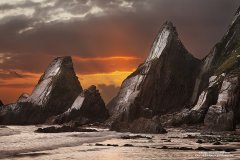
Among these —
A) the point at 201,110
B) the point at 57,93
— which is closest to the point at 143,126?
the point at 201,110

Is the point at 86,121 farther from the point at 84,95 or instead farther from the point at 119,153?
the point at 119,153

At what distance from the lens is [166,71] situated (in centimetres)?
18638

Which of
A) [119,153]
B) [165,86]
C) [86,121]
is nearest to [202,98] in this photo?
[86,121]

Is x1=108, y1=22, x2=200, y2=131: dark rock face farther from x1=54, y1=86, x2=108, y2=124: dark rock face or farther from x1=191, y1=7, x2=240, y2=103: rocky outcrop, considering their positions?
x1=54, y1=86, x2=108, y2=124: dark rock face

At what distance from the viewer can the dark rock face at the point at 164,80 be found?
180 metres

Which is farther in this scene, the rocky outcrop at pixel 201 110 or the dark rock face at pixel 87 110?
the dark rock face at pixel 87 110

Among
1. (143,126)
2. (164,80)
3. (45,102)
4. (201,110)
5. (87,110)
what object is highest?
(164,80)

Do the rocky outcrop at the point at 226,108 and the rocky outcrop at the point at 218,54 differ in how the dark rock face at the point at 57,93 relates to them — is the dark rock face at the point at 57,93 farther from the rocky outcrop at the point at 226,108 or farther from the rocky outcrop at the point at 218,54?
the rocky outcrop at the point at 226,108

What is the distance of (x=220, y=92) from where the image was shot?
114 metres

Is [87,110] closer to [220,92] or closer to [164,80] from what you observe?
[164,80]

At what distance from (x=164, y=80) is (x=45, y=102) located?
2001 inches

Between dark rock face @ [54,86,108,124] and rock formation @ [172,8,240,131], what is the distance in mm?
36197

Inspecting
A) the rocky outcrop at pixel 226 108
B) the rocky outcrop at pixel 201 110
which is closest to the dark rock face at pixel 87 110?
the rocky outcrop at pixel 201 110

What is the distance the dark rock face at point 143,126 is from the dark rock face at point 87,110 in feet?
147
